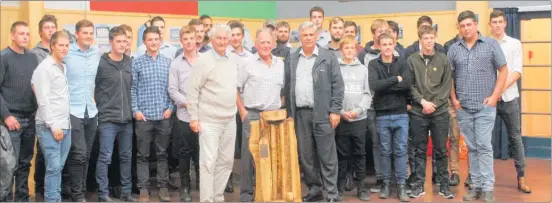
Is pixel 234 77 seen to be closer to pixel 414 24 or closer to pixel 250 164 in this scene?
Answer: pixel 250 164

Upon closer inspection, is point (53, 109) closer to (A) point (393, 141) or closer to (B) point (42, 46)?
(B) point (42, 46)

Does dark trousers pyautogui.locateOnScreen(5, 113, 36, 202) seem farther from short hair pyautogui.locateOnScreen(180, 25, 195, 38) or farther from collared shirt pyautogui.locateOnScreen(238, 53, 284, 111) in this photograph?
collared shirt pyautogui.locateOnScreen(238, 53, 284, 111)

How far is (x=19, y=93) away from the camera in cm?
561

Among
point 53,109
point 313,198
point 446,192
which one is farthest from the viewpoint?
point 446,192

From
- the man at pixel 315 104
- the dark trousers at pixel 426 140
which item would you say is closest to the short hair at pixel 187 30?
the man at pixel 315 104

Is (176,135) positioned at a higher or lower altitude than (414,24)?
lower

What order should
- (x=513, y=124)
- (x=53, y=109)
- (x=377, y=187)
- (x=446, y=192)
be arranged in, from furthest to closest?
1. (x=377, y=187)
2. (x=513, y=124)
3. (x=446, y=192)
4. (x=53, y=109)

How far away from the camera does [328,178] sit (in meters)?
5.81

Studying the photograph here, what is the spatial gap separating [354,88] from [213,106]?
1251 millimetres

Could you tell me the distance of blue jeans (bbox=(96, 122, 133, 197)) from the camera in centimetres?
587

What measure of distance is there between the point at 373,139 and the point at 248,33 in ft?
10.9

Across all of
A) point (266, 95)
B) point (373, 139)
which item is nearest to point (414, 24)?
point (373, 139)

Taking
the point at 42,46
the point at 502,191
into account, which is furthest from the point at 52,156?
the point at 502,191

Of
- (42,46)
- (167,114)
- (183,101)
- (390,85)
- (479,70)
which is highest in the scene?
(42,46)
